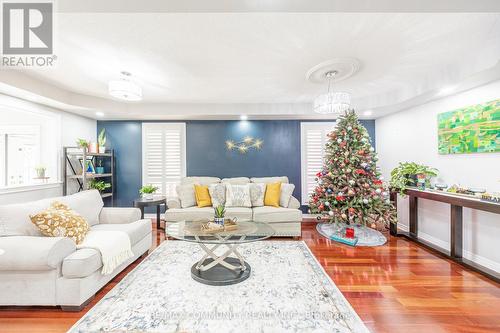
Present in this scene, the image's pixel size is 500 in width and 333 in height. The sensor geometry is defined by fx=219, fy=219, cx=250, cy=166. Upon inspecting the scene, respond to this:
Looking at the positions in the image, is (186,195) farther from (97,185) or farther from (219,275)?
(219,275)

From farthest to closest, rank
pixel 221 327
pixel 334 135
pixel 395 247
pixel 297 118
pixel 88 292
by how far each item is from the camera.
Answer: pixel 297 118 → pixel 334 135 → pixel 395 247 → pixel 88 292 → pixel 221 327

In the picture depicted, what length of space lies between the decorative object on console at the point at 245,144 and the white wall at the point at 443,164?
2915 millimetres

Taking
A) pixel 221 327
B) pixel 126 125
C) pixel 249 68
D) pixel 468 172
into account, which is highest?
pixel 249 68

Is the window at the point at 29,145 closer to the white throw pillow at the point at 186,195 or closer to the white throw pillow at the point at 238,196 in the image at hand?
the white throw pillow at the point at 186,195

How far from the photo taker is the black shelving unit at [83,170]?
4.28 metres

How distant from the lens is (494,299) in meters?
2.23

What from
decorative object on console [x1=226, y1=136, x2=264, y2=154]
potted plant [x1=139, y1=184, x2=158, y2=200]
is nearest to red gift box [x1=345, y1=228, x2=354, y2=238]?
decorative object on console [x1=226, y1=136, x2=264, y2=154]

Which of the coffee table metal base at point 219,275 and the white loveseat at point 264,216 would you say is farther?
the white loveseat at point 264,216

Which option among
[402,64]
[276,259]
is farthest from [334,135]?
[276,259]

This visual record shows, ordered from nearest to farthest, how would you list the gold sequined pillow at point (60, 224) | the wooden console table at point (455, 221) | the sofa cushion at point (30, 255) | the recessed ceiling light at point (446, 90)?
the sofa cushion at point (30, 255) → the gold sequined pillow at point (60, 224) → the wooden console table at point (455, 221) → the recessed ceiling light at point (446, 90)

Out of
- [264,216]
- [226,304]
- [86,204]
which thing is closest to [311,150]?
[264,216]

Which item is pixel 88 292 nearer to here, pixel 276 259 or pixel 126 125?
pixel 276 259

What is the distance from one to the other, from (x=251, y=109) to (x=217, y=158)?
1.44 metres
